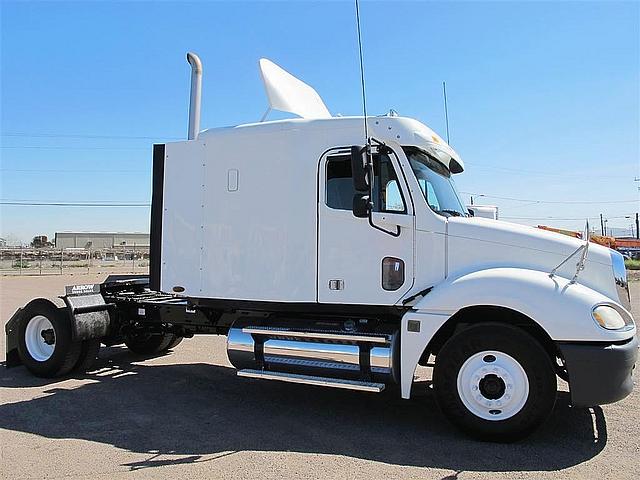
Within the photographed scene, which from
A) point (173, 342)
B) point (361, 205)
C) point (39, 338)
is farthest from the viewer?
point (173, 342)

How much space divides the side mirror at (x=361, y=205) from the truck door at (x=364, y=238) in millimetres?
265

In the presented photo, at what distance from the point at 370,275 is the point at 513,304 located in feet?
4.90

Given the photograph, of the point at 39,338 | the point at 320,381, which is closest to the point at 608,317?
the point at 320,381

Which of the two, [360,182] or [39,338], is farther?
[39,338]

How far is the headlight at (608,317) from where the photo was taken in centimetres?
477

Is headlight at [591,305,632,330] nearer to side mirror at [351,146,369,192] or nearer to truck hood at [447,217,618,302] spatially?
truck hood at [447,217,618,302]

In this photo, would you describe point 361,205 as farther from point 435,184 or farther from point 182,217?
point 182,217

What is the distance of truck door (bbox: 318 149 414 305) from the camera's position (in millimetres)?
5691

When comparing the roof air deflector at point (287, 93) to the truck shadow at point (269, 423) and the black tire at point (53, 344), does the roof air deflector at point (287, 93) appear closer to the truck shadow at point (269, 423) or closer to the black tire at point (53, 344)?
the truck shadow at point (269, 423)

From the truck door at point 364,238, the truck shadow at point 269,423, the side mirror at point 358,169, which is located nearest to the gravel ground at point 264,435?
the truck shadow at point 269,423

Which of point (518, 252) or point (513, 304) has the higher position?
point (518, 252)

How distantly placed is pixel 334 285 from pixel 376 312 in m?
0.53

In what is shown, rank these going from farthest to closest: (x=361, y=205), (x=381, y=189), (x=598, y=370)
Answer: (x=381, y=189) < (x=361, y=205) < (x=598, y=370)

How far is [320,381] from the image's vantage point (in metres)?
5.59
